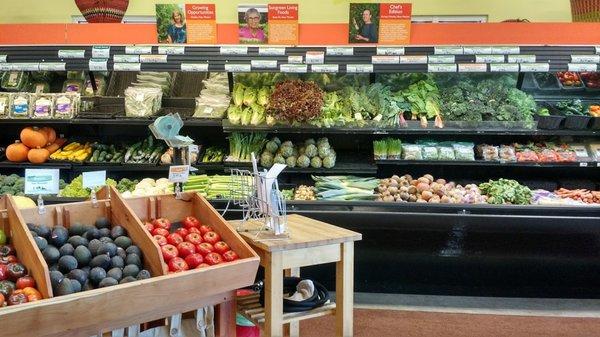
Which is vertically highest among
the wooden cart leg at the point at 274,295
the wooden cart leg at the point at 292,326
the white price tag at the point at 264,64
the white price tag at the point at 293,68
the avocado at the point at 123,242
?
the white price tag at the point at 264,64

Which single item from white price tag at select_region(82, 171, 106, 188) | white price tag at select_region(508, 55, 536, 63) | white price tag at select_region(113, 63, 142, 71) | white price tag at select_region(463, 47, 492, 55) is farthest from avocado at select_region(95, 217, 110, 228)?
white price tag at select_region(508, 55, 536, 63)

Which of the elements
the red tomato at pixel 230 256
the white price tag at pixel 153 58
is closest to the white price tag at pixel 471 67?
the white price tag at pixel 153 58

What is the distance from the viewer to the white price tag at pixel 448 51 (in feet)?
14.5

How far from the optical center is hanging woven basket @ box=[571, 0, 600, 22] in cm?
467

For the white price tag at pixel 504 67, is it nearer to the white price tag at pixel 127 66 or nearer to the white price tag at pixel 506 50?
the white price tag at pixel 506 50

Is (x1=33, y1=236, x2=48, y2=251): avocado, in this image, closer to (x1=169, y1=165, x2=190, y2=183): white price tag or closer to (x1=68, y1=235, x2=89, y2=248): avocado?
(x1=68, y1=235, x2=89, y2=248): avocado

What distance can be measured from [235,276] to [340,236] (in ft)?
2.01

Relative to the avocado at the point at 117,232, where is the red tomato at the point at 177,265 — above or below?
below

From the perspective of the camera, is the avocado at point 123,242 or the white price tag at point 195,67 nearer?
the avocado at point 123,242

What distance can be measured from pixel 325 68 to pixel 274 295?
7.46ft

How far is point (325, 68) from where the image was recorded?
443 cm

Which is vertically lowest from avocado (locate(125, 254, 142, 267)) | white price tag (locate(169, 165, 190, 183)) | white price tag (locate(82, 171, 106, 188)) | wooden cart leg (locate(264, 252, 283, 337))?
wooden cart leg (locate(264, 252, 283, 337))

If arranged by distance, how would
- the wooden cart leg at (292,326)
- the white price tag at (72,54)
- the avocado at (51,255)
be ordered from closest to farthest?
the avocado at (51,255) → the wooden cart leg at (292,326) → the white price tag at (72,54)

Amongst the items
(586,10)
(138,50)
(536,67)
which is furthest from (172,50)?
(586,10)
